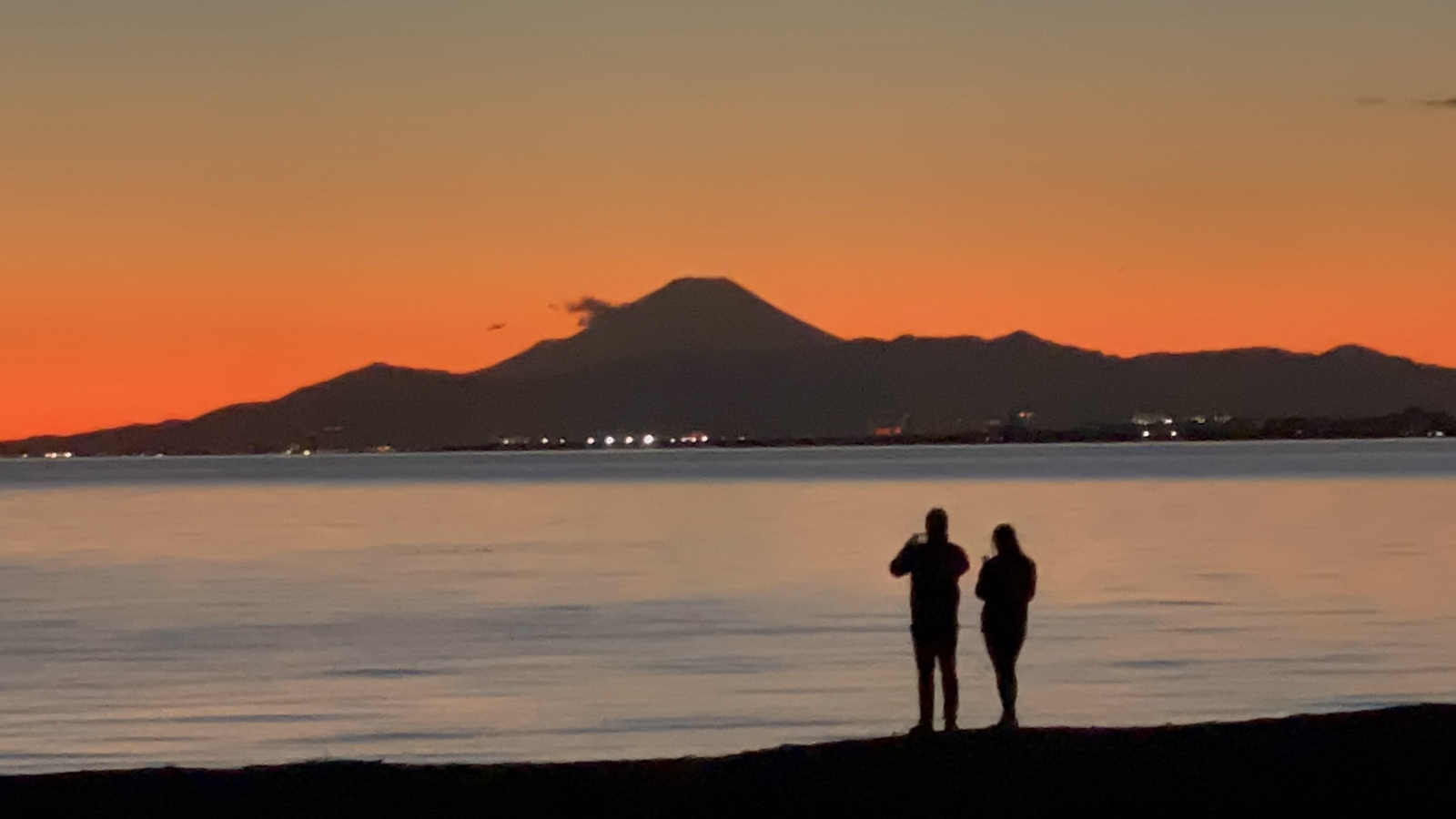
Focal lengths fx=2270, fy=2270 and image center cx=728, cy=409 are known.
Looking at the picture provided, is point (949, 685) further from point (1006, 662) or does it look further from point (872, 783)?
point (872, 783)

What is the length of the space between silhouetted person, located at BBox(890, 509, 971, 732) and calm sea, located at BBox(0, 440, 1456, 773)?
6068 mm

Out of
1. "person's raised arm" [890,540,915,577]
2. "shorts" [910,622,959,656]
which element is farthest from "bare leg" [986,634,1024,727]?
"person's raised arm" [890,540,915,577]

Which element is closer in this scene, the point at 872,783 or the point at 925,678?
the point at 872,783

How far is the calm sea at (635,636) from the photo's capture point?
2286 cm

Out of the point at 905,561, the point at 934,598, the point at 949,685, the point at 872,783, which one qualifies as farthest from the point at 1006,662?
the point at 872,783

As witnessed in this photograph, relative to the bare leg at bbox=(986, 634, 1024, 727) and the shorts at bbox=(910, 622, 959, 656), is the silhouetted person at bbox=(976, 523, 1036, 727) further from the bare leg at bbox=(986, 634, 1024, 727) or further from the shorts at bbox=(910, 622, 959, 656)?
the shorts at bbox=(910, 622, 959, 656)

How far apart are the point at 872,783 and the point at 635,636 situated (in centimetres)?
2241

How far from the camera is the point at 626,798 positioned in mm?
11695

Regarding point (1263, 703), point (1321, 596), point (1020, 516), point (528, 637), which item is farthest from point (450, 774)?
point (1020, 516)

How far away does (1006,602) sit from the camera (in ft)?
47.4

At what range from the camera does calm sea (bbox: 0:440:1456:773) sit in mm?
22859

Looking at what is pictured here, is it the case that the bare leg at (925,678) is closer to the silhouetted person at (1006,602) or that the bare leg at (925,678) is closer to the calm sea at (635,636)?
the silhouetted person at (1006,602)

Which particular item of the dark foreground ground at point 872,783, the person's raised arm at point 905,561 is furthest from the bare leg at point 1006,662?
the dark foreground ground at point 872,783

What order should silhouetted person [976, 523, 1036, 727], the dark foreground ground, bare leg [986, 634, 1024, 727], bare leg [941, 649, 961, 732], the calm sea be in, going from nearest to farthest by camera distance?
the dark foreground ground → silhouetted person [976, 523, 1036, 727] → bare leg [986, 634, 1024, 727] → bare leg [941, 649, 961, 732] → the calm sea
